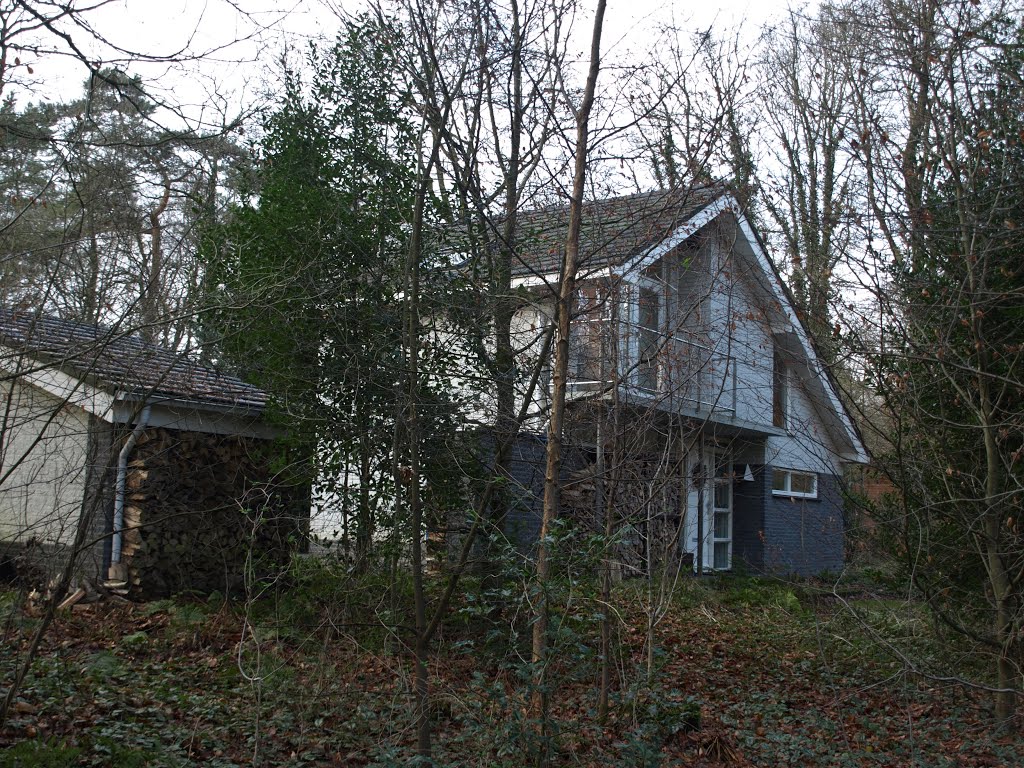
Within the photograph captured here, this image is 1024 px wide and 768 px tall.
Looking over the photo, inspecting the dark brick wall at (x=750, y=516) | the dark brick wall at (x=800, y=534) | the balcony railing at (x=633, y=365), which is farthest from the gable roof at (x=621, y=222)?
the dark brick wall at (x=800, y=534)

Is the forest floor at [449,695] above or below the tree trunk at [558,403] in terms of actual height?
below

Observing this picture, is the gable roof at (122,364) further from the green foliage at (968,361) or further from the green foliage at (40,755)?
the green foliage at (968,361)

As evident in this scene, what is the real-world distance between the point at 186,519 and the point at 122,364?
452cm

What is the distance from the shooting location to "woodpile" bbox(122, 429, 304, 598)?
33.9ft

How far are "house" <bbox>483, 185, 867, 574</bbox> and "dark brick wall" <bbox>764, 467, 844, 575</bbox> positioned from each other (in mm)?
50

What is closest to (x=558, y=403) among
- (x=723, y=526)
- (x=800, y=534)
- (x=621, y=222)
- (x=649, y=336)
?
(x=621, y=222)

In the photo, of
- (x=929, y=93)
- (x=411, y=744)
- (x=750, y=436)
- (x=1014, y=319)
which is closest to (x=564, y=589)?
(x=411, y=744)

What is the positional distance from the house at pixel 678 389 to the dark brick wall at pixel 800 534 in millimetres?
50

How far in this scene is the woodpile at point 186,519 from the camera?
1033 cm

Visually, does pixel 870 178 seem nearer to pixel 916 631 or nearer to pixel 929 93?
pixel 929 93

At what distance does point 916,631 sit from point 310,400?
622cm

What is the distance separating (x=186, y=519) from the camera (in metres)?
10.8

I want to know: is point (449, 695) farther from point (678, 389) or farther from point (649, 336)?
point (649, 336)

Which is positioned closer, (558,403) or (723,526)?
(558,403)
